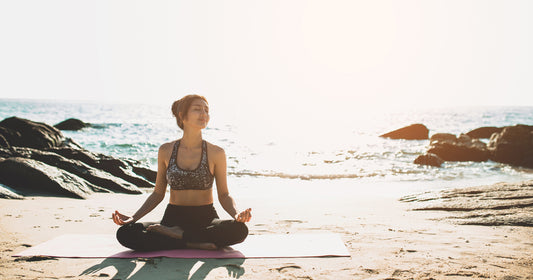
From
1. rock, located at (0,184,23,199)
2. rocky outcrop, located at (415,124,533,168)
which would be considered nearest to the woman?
rock, located at (0,184,23,199)

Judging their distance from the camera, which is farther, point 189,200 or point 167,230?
point 189,200

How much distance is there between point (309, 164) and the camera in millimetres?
19719

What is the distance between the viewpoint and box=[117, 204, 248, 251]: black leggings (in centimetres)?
447

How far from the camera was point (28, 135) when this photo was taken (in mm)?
14188

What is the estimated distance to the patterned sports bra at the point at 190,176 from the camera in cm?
466

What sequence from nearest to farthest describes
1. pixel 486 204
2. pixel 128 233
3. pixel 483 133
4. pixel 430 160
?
1. pixel 128 233
2. pixel 486 204
3. pixel 430 160
4. pixel 483 133

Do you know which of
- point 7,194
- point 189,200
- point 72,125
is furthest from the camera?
point 72,125

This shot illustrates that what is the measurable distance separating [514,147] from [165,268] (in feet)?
65.4

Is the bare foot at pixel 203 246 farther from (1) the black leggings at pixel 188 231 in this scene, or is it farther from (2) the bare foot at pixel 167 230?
(2) the bare foot at pixel 167 230

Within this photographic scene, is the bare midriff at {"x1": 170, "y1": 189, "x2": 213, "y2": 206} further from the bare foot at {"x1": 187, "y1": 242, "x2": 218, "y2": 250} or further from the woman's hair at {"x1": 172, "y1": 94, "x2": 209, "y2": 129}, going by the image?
the woman's hair at {"x1": 172, "y1": 94, "x2": 209, "y2": 129}

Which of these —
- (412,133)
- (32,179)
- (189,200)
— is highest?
(189,200)

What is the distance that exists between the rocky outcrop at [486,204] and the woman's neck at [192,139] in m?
3.89

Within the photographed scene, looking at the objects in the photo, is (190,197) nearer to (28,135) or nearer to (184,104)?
(184,104)

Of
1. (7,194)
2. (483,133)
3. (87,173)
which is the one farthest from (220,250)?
(483,133)
